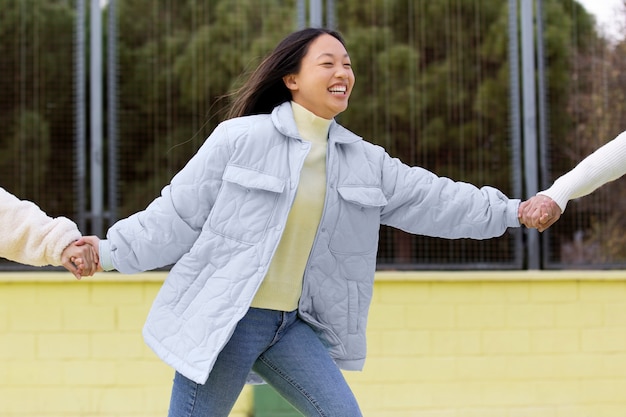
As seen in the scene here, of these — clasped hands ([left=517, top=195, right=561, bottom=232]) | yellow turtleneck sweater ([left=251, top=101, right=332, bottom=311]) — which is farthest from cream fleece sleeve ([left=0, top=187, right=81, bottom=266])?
clasped hands ([left=517, top=195, right=561, bottom=232])

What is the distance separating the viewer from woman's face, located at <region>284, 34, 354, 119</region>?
3.28m

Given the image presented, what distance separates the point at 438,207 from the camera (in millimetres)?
3398

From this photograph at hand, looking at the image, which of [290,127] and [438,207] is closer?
[290,127]

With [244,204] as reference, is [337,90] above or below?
above

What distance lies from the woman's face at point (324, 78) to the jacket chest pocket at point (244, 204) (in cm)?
34

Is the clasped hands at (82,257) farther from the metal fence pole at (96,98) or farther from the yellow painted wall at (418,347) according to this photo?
the metal fence pole at (96,98)

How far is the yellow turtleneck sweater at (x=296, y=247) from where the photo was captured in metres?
3.10

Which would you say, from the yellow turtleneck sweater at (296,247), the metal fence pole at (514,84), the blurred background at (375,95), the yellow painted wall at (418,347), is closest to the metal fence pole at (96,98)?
the blurred background at (375,95)

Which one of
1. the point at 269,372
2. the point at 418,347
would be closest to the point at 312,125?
the point at 269,372

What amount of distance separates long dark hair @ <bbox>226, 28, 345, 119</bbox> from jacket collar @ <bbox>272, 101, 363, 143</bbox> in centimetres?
12

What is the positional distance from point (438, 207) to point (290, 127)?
0.59 meters

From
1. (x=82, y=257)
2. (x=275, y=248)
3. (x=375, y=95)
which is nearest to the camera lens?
(x=275, y=248)

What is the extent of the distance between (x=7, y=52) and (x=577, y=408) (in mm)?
4279

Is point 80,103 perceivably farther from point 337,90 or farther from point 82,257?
point 337,90
